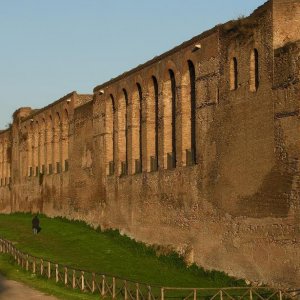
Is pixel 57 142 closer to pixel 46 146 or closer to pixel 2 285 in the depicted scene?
pixel 46 146

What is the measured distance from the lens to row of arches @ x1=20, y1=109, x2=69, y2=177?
46750 millimetres

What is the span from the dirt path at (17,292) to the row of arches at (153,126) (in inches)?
328

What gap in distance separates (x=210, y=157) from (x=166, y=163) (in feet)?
15.3

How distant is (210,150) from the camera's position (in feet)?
90.8

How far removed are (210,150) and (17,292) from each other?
852 centimetres

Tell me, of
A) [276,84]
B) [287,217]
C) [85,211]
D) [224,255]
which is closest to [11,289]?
[224,255]

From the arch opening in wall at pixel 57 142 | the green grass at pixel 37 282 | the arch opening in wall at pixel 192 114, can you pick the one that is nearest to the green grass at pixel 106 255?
the green grass at pixel 37 282

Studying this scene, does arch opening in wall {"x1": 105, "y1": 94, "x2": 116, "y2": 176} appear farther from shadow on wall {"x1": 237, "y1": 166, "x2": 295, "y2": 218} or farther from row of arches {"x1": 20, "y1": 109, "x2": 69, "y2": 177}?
shadow on wall {"x1": 237, "y1": 166, "x2": 295, "y2": 218}

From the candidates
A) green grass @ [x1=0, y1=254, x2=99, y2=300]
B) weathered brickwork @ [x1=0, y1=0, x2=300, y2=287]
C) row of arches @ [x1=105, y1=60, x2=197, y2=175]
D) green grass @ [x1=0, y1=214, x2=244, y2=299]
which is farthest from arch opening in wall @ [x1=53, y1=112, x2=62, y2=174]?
green grass @ [x1=0, y1=254, x2=99, y2=300]

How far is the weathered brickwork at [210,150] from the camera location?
909 inches

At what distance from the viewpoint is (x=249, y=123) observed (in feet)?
81.9

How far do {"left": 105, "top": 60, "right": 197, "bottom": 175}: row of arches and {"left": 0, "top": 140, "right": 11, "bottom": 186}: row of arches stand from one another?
24.1 metres

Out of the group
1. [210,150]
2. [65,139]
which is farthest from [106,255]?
[65,139]

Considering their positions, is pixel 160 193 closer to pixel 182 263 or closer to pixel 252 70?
pixel 182 263
